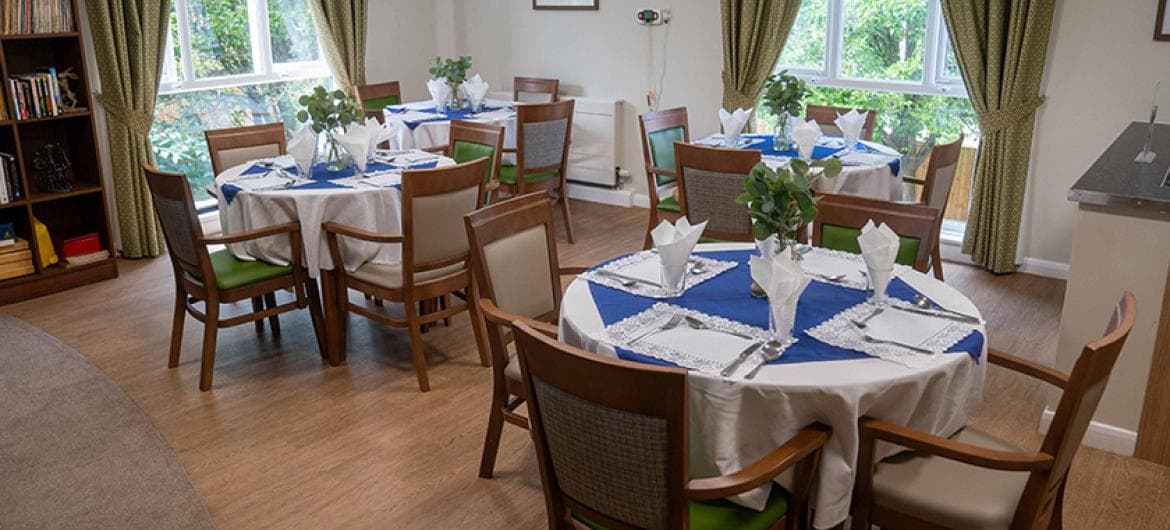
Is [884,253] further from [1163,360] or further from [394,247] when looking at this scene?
[394,247]

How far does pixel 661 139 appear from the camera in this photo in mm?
5234

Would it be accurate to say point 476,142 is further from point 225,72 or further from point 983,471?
point 983,471

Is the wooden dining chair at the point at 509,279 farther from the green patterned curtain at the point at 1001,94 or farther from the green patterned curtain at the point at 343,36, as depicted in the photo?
the green patterned curtain at the point at 343,36

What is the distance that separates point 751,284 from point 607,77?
13.9 feet

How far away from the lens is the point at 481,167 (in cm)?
384

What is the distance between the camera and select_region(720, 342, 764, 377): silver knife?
2.20 meters

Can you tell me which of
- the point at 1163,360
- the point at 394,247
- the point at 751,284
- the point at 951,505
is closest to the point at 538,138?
the point at 394,247

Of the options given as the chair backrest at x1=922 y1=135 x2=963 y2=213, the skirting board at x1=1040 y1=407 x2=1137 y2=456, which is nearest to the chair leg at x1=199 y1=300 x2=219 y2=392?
the chair backrest at x1=922 y1=135 x2=963 y2=213

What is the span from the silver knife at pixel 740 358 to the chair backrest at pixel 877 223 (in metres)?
0.95

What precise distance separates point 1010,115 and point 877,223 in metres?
2.40

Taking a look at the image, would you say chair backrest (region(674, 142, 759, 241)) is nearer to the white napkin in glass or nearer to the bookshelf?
the white napkin in glass

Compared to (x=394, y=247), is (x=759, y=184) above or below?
above

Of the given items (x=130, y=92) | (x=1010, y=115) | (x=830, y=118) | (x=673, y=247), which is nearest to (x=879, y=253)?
(x=673, y=247)
